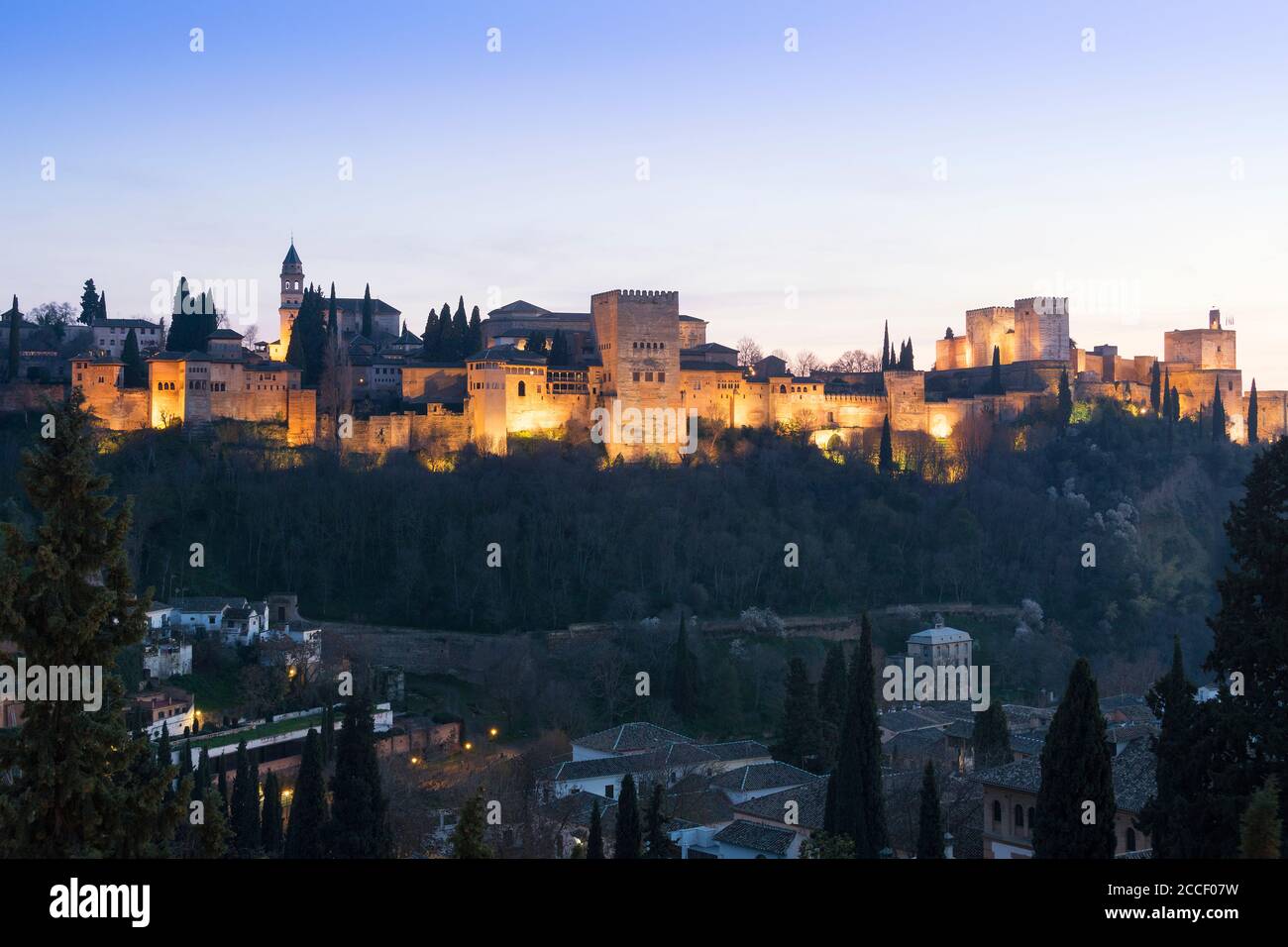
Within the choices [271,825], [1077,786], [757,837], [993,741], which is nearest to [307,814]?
[271,825]

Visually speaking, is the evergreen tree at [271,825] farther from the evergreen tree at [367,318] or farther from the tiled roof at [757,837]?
the evergreen tree at [367,318]

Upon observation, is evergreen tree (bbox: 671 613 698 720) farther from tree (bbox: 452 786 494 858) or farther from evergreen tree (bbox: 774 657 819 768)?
tree (bbox: 452 786 494 858)

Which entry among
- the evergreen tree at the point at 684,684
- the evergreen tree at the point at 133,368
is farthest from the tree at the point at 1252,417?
the evergreen tree at the point at 133,368

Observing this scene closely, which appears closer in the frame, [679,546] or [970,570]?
[679,546]

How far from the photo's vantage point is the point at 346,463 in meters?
49.3

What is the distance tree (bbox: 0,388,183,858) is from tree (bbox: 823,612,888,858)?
1415 centimetres

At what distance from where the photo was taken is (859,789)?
22297 mm

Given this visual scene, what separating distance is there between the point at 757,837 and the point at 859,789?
2.61 metres

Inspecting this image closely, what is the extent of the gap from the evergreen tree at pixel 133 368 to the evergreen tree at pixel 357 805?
31.4 metres

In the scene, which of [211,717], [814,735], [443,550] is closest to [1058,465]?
[443,550]

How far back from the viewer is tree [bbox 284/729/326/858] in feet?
73.7

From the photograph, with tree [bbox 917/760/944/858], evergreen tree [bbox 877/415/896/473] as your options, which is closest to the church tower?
evergreen tree [bbox 877/415/896/473]
